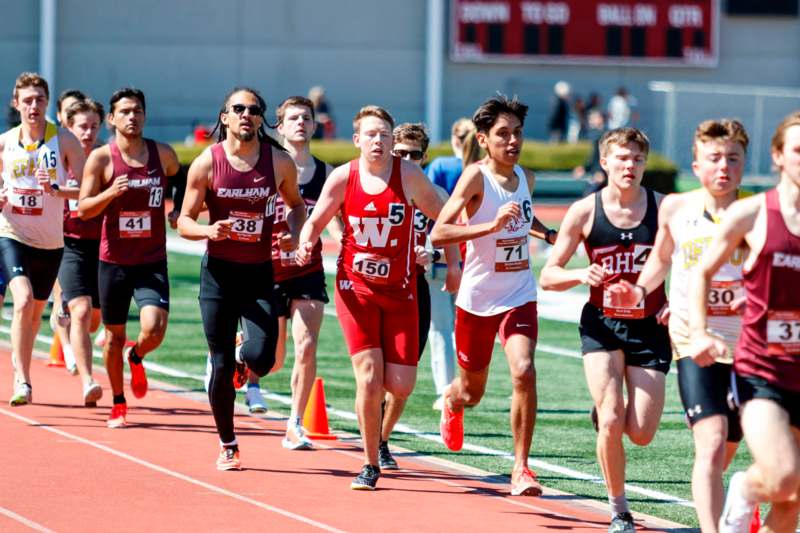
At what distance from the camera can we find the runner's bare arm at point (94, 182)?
10320mm

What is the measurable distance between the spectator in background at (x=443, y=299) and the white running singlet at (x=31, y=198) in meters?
2.69

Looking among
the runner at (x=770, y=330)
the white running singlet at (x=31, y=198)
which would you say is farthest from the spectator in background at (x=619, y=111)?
the runner at (x=770, y=330)

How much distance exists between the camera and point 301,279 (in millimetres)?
10695

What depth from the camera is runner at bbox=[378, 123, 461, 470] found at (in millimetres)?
9539

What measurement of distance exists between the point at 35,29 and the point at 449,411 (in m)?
34.6

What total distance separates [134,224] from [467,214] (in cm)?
260

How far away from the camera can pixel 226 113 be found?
951 centimetres

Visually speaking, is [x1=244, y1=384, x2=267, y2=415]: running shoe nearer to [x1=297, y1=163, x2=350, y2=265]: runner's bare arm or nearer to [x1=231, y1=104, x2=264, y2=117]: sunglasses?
[x1=297, y1=163, x2=350, y2=265]: runner's bare arm

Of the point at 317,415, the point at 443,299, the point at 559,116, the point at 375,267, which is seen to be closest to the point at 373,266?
the point at 375,267

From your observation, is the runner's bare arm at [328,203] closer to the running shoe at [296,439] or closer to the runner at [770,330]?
the running shoe at [296,439]

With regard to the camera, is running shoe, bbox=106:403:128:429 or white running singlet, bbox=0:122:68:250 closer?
running shoe, bbox=106:403:128:429

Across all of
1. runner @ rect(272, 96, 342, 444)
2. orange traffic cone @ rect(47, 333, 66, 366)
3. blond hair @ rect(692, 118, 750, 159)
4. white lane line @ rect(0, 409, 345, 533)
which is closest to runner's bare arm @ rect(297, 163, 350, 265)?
runner @ rect(272, 96, 342, 444)

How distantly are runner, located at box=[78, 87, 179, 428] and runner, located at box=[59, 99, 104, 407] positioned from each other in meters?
0.73

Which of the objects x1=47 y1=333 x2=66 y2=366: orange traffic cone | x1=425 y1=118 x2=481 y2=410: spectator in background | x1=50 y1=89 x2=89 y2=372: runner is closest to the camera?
x1=425 y1=118 x2=481 y2=410: spectator in background
